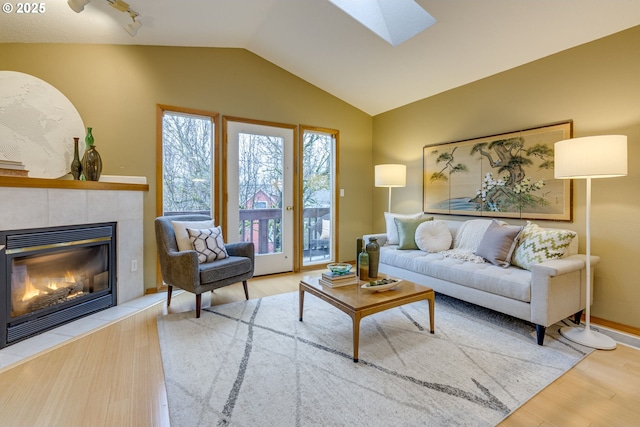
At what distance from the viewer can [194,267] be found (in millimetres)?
2504

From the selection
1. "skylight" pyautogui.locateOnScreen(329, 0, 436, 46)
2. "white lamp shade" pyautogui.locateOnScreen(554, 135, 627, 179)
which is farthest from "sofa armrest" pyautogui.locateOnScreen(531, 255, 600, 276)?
"skylight" pyautogui.locateOnScreen(329, 0, 436, 46)

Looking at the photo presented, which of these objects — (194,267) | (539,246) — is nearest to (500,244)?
(539,246)

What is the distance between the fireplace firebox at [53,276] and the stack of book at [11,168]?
0.43 meters

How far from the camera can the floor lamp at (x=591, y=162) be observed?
203 centimetres

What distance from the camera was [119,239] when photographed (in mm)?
2906

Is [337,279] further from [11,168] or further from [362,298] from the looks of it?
[11,168]

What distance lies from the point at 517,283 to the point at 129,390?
266 cm

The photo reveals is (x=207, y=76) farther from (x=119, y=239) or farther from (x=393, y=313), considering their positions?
(x=393, y=313)

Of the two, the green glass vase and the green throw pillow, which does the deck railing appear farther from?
the green throw pillow

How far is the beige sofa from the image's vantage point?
2.10 meters

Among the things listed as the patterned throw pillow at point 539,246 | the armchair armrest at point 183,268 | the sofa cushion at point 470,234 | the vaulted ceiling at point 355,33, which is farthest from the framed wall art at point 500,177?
the armchair armrest at point 183,268

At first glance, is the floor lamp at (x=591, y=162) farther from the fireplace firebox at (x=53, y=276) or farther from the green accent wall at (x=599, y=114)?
the fireplace firebox at (x=53, y=276)

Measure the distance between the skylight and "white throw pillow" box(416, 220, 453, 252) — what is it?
79.1 inches

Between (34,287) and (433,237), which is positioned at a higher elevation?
(433,237)
